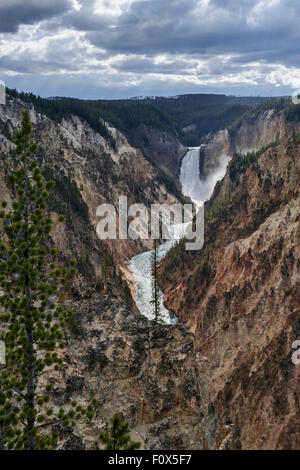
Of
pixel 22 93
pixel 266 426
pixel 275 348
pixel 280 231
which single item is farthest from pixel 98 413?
pixel 22 93

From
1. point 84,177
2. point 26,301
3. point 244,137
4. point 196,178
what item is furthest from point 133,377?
point 244,137

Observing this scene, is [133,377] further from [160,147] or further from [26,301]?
[160,147]

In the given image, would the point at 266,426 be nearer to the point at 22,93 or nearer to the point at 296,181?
the point at 296,181

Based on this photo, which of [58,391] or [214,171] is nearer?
[58,391]

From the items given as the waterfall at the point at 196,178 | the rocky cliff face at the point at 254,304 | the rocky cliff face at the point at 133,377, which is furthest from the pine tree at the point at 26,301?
the waterfall at the point at 196,178

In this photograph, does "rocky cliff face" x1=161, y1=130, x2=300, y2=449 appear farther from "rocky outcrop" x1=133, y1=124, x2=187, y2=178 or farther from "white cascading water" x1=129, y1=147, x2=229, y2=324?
"rocky outcrop" x1=133, y1=124, x2=187, y2=178

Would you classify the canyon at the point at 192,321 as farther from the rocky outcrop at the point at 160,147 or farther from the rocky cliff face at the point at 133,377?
the rocky outcrop at the point at 160,147

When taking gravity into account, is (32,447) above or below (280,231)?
below
